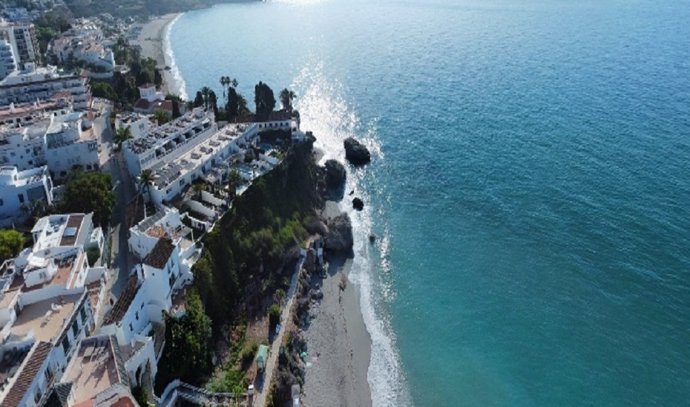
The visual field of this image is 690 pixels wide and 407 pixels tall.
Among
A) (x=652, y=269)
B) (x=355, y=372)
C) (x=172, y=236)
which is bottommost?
(x=355, y=372)

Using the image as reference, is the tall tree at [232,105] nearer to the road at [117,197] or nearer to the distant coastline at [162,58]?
the road at [117,197]

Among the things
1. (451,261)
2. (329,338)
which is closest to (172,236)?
(329,338)

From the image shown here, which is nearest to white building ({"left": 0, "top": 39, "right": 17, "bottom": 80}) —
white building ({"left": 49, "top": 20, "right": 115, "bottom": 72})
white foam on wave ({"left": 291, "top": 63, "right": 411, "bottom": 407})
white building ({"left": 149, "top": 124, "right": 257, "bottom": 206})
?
white building ({"left": 49, "top": 20, "right": 115, "bottom": 72})

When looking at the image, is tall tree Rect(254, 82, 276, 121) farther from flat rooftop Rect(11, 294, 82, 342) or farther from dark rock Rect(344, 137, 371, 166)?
flat rooftop Rect(11, 294, 82, 342)

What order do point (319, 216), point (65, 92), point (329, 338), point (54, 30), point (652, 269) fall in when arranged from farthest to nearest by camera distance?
point (54, 30) → point (65, 92) → point (319, 216) → point (652, 269) → point (329, 338)

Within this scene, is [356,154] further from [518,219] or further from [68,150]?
[68,150]

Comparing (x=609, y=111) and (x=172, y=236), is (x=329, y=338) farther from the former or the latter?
(x=609, y=111)

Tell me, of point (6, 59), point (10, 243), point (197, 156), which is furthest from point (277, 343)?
point (6, 59)
